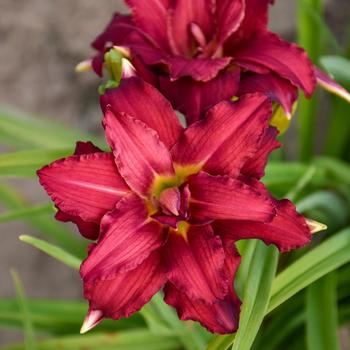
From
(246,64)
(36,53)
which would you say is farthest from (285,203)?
(36,53)

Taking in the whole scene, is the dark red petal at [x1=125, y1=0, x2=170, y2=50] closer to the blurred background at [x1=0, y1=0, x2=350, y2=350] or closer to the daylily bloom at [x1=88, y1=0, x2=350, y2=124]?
the daylily bloom at [x1=88, y1=0, x2=350, y2=124]

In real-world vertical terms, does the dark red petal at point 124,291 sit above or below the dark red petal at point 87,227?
below

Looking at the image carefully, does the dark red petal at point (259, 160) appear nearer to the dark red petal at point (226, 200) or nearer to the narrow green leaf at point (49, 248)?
the dark red petal at point (226, 200)

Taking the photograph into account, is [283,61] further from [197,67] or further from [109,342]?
[109,342]

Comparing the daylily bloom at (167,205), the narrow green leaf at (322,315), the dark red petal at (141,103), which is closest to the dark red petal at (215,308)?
the daylily bloom at (167,205)

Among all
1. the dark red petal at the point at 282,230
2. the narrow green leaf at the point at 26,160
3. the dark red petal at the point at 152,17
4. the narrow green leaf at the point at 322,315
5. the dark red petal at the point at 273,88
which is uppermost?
the dark red petal at the point at 152,17
